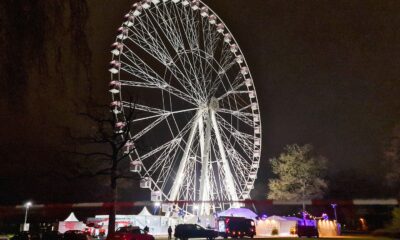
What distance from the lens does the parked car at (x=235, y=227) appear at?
32125 mm

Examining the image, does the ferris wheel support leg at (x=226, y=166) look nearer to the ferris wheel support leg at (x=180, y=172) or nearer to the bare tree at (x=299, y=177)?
the ferris wheel support leg at (x=180, y=172)

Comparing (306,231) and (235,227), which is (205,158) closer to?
(235,227)

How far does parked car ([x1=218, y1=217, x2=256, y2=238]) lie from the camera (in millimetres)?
32125

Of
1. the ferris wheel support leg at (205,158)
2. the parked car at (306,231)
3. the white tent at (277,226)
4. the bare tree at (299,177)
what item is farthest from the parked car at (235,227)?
the bare tree at (299,177)

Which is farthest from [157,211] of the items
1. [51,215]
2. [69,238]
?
[51,215]

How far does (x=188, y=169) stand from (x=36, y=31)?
79.0ft

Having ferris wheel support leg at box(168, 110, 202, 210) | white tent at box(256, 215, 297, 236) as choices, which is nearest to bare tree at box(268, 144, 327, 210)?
white tent at box(256, 215, 297, 236)

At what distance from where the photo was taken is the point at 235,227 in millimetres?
32406

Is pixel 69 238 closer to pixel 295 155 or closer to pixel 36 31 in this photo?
pixel 36 31

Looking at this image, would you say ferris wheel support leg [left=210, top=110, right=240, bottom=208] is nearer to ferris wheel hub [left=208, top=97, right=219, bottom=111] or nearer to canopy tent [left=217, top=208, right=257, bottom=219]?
ferris wheel hub [left=208, top=97, right=219, bottom=111]

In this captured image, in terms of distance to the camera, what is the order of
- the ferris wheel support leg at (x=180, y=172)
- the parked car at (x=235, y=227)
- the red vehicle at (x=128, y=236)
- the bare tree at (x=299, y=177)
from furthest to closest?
the bare tree at (x=299, y=177), the parked car at (x=235, y=227), the ferris wheel support leg at (x=180, y=172), the red vehicle at (x=128, y=236)

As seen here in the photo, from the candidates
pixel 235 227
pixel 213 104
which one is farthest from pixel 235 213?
pixel 213 104

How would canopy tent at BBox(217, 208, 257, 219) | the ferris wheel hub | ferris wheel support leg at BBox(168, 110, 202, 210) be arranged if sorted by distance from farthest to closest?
canopy tent at BBox(217, 208, 257, 219) < the ferris wheel hub < ferris wheel support leg at BBox(168, 110, 202, 210)

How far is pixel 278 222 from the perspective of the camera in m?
40.7
